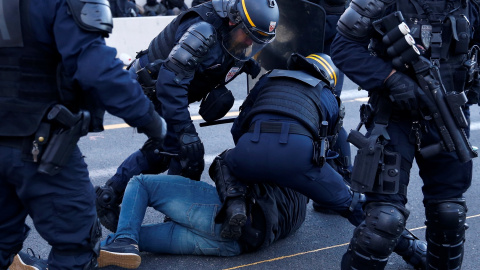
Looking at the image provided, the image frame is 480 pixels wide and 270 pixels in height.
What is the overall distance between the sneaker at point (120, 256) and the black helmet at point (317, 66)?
139cm

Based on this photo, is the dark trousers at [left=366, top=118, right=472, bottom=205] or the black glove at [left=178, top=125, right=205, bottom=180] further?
the black glove at [left=178, top=125, right=205, bottom=180]

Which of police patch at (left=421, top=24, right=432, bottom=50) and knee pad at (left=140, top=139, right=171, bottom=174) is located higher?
police patch at (left=421, top=24, right=432, bottom=50)

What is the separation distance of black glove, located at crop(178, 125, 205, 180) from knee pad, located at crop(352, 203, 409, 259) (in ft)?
4.02

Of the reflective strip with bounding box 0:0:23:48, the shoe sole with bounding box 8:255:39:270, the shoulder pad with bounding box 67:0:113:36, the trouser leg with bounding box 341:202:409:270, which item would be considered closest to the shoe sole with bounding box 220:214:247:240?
the trouser leg with bounding box 341:202:409:270

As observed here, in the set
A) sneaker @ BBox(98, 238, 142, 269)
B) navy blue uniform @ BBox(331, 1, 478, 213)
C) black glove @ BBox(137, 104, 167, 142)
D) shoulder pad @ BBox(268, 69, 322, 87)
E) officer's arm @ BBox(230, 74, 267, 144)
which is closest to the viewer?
black glove @ BBox(137, 104, 167, 142)


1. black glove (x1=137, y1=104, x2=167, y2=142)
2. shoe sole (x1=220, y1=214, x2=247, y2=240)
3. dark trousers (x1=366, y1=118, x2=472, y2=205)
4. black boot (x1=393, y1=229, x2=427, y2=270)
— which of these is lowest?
black boot (x1=393, y1=229, x2=427, y2=270)

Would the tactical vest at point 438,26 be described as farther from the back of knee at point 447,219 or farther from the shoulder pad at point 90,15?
the shoulder pad at point 90,15

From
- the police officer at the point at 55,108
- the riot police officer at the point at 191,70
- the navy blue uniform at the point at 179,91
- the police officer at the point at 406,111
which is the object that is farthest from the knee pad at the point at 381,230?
the navy blue uniform at the point at 179,91

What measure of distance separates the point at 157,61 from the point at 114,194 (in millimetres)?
877

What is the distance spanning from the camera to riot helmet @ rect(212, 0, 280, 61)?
408 cm

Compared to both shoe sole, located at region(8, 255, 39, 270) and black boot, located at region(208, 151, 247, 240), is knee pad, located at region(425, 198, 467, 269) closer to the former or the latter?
black boot, located at region(208, 151, 247, 240)

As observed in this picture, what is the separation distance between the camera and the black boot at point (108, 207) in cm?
418

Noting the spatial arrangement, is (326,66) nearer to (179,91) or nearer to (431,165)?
(179,91)

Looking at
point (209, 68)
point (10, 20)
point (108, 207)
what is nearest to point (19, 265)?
point (108, 207)
